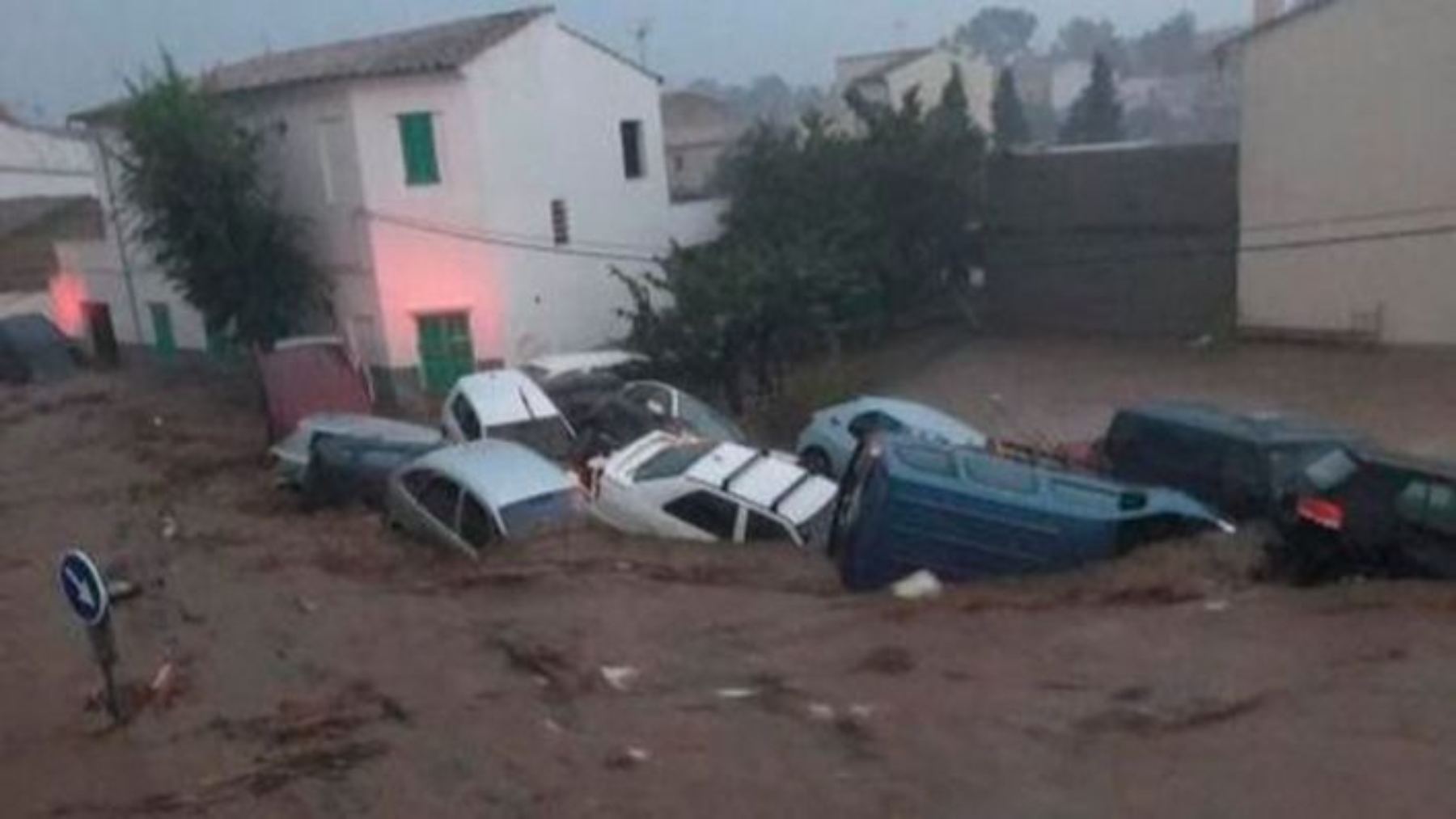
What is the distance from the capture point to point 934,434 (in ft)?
56.5

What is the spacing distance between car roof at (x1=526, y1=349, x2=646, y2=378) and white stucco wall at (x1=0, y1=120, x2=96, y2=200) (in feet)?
103

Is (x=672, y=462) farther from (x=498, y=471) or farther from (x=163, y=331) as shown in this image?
(x=163, y=331)

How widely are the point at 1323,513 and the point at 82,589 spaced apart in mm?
8257

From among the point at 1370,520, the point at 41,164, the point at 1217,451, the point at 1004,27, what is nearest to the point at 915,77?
the point at 41,164

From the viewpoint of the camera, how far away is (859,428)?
58.0 ft

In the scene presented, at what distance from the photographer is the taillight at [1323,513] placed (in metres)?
10.8

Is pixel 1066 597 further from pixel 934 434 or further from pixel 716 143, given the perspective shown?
pixel 716 143

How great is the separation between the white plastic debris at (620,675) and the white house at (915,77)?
1464 inches

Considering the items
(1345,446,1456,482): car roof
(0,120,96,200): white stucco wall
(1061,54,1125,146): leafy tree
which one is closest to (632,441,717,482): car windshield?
(1345,446,1456,482): car roof

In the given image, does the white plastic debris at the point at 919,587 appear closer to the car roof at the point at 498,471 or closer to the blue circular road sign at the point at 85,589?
the car roof at the point at 498,471

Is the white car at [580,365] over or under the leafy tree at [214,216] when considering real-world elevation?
under

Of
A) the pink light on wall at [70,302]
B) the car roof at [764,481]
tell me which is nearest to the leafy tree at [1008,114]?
the pink light on wall at [70,302]

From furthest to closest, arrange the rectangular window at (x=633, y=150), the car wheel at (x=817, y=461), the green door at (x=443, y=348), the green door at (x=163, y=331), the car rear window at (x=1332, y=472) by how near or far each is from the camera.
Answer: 1. the green door at (x=163, y=331)
2. the rectangular window at (x=633, y=150)
3. the green door at (x=443, y=348)
4. the car wheel at (x=817, y=461)
5. the car rear window at (x=1332, y=472)

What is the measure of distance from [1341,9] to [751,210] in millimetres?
12464
